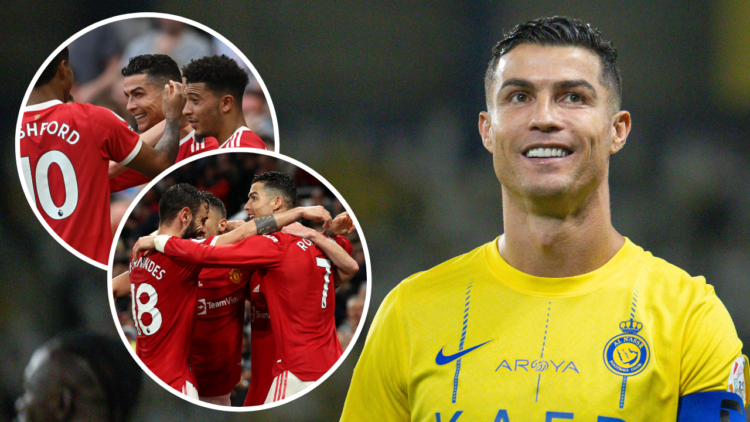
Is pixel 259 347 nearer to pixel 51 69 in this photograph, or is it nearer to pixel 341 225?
pixel 341 225

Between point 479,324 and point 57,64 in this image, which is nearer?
point 479,324

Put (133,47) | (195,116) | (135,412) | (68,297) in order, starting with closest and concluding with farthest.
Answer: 1. (195,116)
2. (133,47)
3. (135,412)
4. (68,297)

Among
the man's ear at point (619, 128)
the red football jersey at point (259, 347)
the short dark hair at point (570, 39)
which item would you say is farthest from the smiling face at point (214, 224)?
the man's ear at point (619, 128)

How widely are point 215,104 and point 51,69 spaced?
851mm

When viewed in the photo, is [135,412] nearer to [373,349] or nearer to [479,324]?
[373,349]

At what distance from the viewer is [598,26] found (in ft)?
9.96

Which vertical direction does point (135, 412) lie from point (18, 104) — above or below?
below

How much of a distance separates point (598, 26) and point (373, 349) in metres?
2.24

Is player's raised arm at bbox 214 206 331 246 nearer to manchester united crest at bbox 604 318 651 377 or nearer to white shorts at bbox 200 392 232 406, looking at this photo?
white shorts at bbox 200 392 232 406

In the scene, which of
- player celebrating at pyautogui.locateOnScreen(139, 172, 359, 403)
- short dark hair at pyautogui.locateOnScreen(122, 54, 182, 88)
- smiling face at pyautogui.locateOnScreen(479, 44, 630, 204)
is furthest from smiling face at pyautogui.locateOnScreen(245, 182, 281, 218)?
smiling face at pyautogui.locateOnScreen(479, 44, 630, 204)

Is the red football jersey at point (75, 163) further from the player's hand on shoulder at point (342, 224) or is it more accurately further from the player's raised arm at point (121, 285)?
the player's hand on shoulder at point (342, 224)

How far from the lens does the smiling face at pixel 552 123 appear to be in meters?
1.34

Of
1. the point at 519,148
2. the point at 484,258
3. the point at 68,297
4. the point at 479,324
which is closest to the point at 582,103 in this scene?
the point at 519,148

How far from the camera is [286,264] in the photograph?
2.17m
